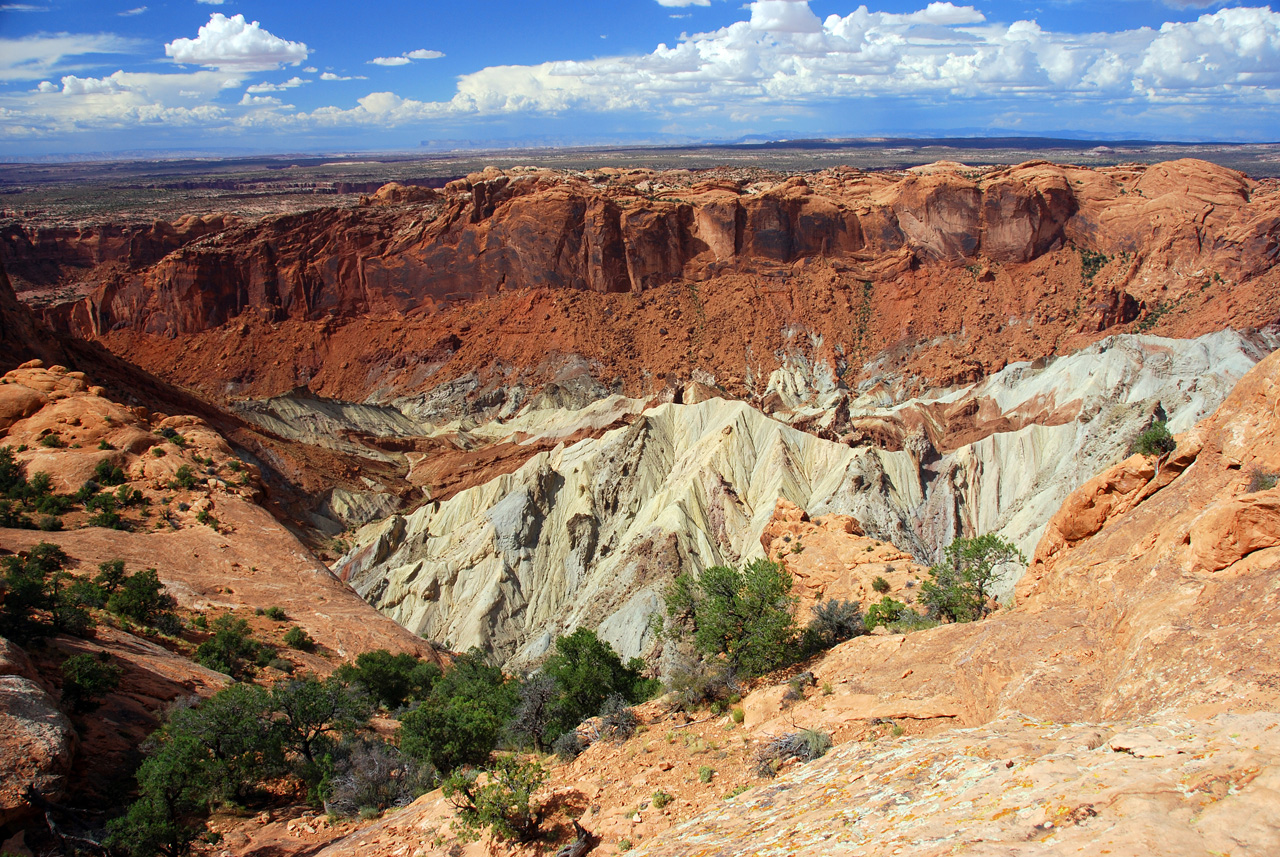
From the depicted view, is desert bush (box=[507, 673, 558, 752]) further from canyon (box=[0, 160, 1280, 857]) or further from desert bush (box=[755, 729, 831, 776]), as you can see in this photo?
desert bush (box=[755, 729, 831, 776])

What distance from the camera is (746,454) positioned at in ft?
152

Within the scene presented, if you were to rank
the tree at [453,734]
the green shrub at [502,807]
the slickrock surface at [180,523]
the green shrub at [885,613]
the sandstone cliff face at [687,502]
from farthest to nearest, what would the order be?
the sandstone cliff face at [687,502] < the slickrock surface at [180,523] < the green shrub at [885,613] < the tree at [453,734] < the green shrub at [502,807]

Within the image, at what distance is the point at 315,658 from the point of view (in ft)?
84.9

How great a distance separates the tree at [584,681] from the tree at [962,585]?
28.0ft

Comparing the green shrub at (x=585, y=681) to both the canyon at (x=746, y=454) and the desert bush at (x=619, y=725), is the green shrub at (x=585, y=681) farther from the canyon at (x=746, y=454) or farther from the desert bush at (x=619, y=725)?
the canyon at (x=746, y=454)

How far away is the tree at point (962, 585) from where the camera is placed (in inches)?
785

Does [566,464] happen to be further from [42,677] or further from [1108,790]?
[1108,790]

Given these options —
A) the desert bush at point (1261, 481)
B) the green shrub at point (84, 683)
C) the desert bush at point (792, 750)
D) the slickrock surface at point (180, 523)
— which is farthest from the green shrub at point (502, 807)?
the slickrock surface at point (180, 523)

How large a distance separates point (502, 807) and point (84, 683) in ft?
38.4

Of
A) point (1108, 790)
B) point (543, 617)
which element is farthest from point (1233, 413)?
point (543, 617)

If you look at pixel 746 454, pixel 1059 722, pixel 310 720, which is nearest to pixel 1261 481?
pixel 1059 722

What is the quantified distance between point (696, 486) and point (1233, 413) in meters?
30.0

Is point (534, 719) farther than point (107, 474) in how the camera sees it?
No

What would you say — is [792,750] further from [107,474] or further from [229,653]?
[107,474]
